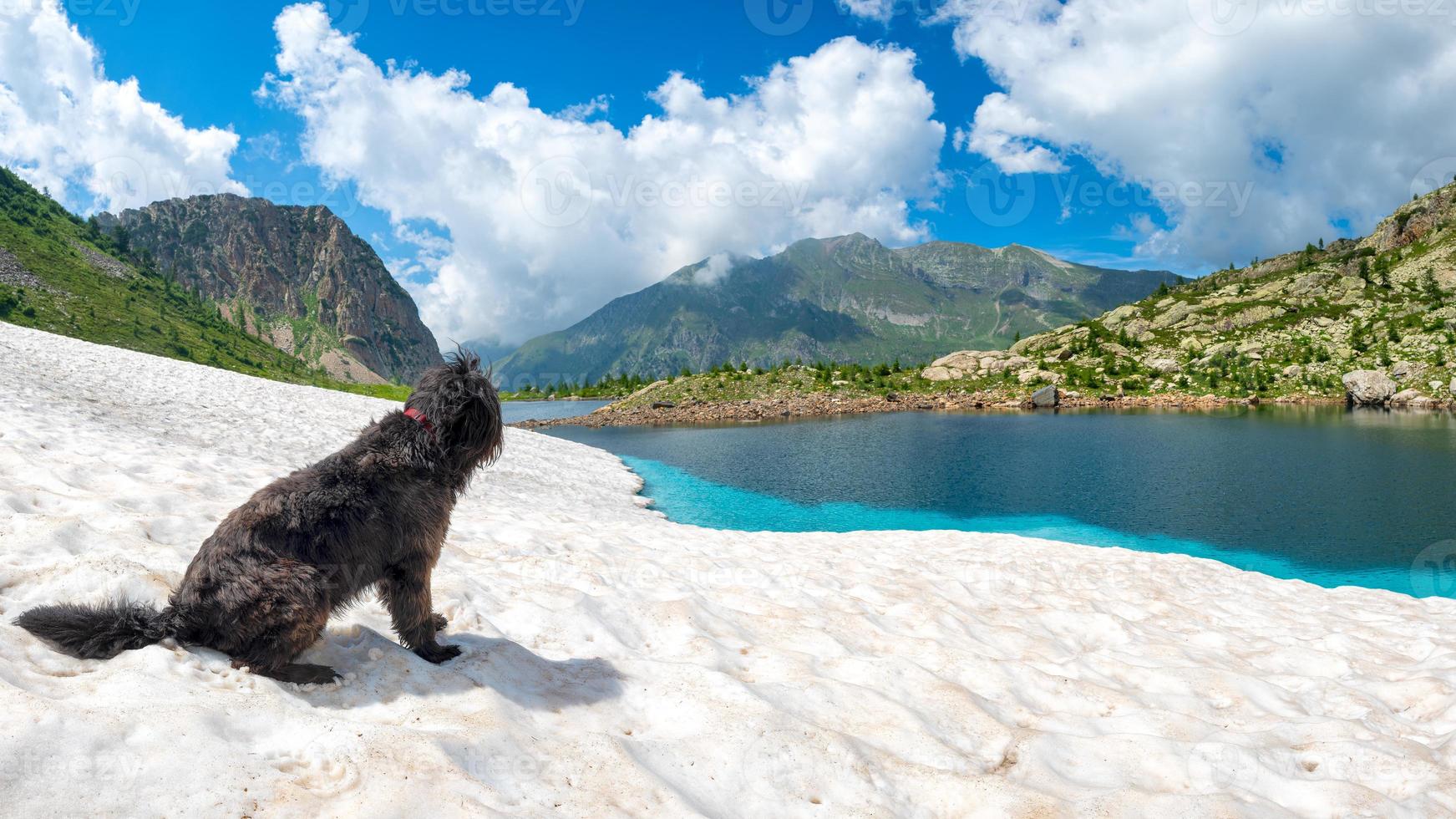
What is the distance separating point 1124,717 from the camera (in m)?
5.19

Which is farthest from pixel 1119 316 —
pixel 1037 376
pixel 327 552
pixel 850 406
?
pixel 327 552

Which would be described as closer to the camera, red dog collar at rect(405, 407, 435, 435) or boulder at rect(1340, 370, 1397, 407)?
red dog collar at rect(405, 407, 435, 435)

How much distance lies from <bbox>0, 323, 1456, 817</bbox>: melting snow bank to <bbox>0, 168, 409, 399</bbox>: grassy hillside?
274 ft

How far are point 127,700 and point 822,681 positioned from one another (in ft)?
14.8

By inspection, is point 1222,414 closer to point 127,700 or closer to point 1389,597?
point 1389,597

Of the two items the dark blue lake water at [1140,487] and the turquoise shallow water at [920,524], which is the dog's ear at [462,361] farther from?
the dark blue lake water at [1140,487]

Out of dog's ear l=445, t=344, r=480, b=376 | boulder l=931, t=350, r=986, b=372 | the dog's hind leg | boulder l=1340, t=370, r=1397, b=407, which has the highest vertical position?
boulder l=931, t=350, r=986, b=372

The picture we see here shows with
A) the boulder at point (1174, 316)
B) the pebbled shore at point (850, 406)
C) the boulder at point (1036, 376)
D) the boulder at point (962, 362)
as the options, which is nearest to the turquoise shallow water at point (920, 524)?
the pebbled shore at point (850, 406)

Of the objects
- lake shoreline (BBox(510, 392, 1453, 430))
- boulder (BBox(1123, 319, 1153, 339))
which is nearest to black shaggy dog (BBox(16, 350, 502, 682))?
lake shoreline (BBox(510, 392, 1453, 430))

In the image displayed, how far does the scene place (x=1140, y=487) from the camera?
2738 centimetres

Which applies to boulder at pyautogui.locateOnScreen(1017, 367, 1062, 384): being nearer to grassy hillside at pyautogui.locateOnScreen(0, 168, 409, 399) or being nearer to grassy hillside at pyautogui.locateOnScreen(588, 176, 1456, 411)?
grassy hillside at pyautogui.locateOnScreen(588, 176, 1456, 411)

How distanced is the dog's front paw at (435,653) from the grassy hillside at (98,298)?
86.1m

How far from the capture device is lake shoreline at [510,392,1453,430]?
68438mm

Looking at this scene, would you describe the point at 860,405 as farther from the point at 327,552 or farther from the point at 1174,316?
the point at 1174,316
